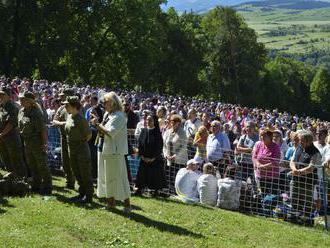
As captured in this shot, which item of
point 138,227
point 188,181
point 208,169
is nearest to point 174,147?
point 188,181

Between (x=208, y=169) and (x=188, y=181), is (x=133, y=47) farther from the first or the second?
(x=208, y=169)

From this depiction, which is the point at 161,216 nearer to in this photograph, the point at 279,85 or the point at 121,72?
the point at 121,72

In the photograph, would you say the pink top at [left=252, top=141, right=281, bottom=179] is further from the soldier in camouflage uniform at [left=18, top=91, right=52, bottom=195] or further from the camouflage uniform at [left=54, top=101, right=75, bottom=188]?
the soldier in camouflage uniform at [left=18, top=91, right=52, bottom=195]

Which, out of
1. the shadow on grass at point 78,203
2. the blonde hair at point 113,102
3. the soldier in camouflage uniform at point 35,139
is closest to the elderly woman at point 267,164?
the shadow on grass at point 78,203

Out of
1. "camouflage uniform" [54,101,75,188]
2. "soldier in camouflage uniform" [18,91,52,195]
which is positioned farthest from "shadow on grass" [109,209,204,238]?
"camouflage uniform" [54,101,75,188]

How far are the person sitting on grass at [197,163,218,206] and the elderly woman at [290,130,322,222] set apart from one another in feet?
4.92

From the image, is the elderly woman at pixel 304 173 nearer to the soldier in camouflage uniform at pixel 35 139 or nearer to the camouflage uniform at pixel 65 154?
the camouflage uniform at pixel 65 154

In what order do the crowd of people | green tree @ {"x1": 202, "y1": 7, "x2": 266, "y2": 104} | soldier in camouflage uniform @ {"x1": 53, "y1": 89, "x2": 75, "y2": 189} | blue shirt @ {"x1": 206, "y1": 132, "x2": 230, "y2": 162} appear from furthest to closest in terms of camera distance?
green tree @ {"x1": 202, "y1": 7, "x2": 266, "y2": 104}, blue shirt @ {"x1": 206, "y1": 132, "x2": 230, "y2": 162}, soldier in camouflage uniform @ {"x1": 53, "y1": 89, "x2": 75, "y2": 189}, the crowd of people

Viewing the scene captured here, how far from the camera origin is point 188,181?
11.3 m

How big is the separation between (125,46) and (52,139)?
3775 centimetres

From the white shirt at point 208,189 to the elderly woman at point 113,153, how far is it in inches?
91.7

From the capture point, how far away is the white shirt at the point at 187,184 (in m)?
11.3

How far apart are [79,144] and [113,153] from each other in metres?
0.82

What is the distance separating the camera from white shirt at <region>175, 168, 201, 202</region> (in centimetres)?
1130
